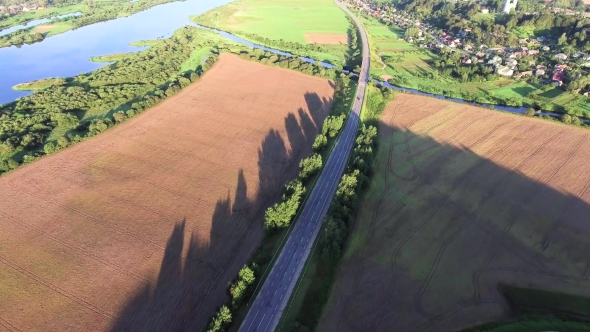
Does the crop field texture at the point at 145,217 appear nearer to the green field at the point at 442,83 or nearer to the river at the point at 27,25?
the green field at the point at 442,83

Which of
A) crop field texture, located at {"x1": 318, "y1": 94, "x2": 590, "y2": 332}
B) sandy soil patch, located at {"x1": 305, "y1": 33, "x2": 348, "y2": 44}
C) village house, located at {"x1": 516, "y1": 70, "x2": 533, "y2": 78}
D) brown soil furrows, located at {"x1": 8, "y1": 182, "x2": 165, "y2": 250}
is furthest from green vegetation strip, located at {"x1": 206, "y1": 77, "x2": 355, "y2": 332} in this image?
sandy soil patch, located at {"x1": 305, "y1": 33, "x2": 348, "y2": 44}

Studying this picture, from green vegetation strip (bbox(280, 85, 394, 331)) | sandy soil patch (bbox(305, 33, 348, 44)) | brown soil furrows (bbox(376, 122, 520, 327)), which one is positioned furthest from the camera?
sandy soil patch (bbox(305, 33, 348, 44))

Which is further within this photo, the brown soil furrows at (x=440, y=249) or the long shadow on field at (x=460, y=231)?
the brown soil furrows at (x=440, y=249)

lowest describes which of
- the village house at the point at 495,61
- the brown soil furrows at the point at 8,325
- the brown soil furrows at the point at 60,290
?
the brown soil furrows at the point at 8,325

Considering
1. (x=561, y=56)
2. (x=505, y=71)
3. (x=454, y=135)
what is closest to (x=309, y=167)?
(x=454, y=135)

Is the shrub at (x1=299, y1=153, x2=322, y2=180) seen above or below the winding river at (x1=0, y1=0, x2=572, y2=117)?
below

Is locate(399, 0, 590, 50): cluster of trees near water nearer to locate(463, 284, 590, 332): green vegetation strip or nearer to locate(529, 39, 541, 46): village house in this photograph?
locate(529, 39, 541, 46): village house

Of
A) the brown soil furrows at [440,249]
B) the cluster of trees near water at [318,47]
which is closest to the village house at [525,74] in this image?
the cluster of trees near water at [318,47]
